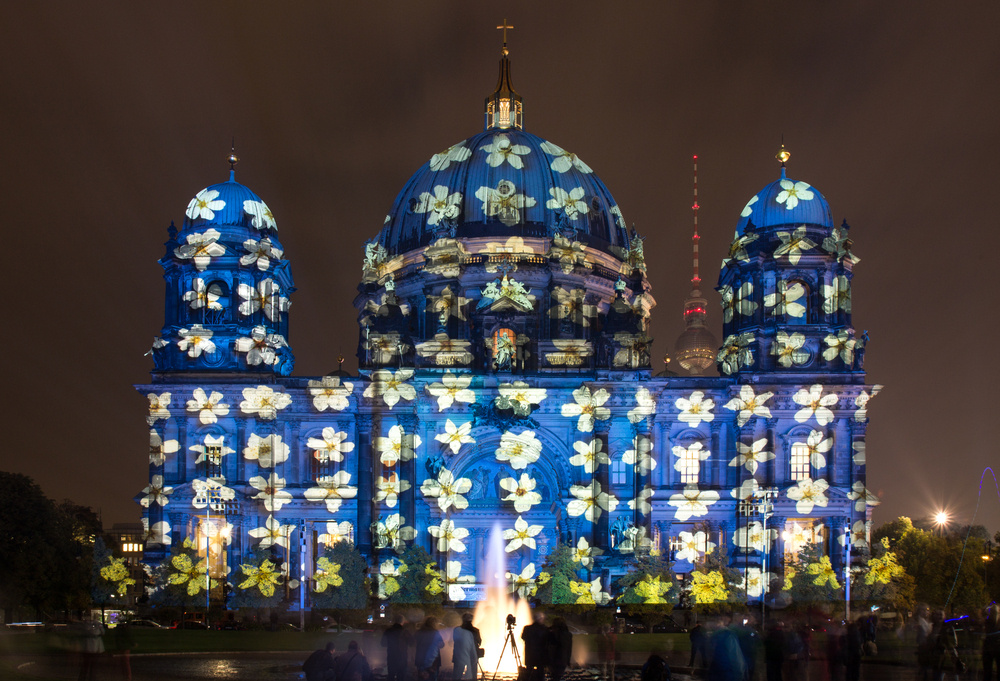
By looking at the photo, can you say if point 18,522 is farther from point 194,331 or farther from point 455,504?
point 455,504

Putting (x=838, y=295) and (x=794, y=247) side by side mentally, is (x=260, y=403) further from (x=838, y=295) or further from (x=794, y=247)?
(x=838, y=295)

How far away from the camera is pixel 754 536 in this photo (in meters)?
65.8

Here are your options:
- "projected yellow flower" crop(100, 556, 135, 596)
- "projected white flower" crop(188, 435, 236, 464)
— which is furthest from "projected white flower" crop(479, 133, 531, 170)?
"projected yellow flower" crop(100, 556, 135, 596)

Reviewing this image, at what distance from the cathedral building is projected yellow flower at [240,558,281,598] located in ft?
8.44

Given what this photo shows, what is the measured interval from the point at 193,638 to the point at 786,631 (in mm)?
27042

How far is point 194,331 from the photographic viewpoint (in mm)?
67750

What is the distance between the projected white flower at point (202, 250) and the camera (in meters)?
67.8

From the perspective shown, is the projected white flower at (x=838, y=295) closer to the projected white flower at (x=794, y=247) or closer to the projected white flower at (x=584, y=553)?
the projected white flower at (x=794, y=247)

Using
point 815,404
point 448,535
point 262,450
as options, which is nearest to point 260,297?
point 262,450

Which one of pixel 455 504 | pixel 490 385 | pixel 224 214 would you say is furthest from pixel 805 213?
pixel 224 214

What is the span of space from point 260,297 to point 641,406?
79.2 ft

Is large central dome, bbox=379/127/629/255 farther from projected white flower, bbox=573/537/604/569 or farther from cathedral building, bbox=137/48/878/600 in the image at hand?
projected white flower, bbox=573/537/604/569

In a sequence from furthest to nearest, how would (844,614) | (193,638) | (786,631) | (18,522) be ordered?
(18,522) < (844,614) < (193,638) < (786,631)

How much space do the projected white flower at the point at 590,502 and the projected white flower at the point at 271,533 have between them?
16.7m
